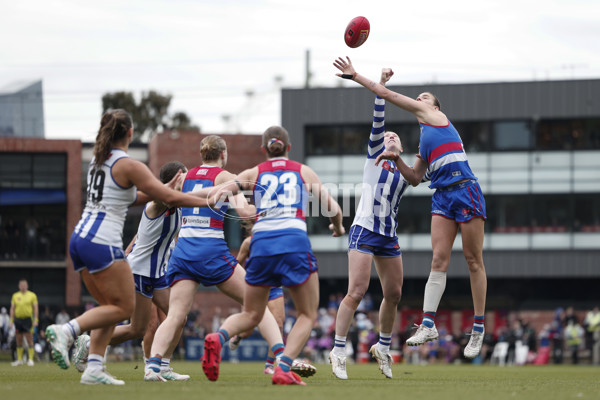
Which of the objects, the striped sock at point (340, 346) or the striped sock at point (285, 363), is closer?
the striped sock at point (285, 363)

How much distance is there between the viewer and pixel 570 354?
3127cm

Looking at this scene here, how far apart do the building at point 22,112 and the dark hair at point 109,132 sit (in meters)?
40.5

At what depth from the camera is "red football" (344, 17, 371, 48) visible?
11.0 metres

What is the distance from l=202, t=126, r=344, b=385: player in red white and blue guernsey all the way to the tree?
55687 mm

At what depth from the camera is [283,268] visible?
27.5 feet

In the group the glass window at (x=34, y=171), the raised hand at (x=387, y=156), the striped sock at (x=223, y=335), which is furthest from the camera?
the glass window at (x=34, y=171)

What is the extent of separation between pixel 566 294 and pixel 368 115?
13.3 m

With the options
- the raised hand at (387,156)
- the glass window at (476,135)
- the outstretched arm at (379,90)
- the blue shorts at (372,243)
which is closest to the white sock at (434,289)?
the blue shorts at (372,243)

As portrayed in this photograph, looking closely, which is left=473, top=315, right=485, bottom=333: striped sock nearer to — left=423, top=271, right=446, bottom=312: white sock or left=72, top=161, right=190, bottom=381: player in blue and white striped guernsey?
left=423, top=271, right=446, bottom=312: white sock

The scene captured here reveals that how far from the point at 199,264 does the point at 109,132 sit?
1.81 meters

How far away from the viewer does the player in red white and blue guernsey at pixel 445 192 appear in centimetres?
1016

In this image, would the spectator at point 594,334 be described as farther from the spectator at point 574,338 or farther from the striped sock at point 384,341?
the striped sock at point 384,341

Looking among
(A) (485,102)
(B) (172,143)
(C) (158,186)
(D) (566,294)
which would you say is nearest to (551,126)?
(A) (485,102)

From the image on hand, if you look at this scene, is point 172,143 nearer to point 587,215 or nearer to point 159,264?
point 587,215
